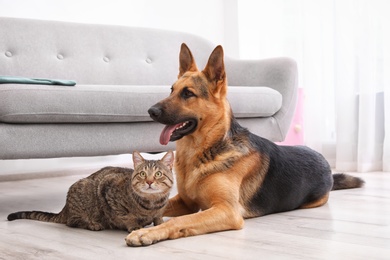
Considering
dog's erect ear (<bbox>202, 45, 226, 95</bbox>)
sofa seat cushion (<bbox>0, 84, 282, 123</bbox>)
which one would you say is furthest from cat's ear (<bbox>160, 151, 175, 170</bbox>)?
sofa seat cushion (<bbox>0, 84, 282, 123</bbox>)

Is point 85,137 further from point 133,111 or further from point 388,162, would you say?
point 388,162

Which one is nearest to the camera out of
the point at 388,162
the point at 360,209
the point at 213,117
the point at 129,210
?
the point at 129,210

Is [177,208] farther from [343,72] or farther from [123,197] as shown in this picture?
[343,72]

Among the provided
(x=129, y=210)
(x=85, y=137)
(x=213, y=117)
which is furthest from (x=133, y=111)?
(x=129, y=210)

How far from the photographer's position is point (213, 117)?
2414 mm

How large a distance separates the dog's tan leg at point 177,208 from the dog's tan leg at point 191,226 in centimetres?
31

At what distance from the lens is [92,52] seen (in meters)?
4.07

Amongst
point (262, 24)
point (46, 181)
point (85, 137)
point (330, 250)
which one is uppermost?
point (262, 24)

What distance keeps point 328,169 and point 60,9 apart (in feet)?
9.62

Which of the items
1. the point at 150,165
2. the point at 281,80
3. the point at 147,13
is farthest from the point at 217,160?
the point at 147,13

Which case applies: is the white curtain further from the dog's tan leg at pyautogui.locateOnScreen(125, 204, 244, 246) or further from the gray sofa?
the dog's tan leg at pyautogui.locateOnScreen(125, 204, 244, 246)

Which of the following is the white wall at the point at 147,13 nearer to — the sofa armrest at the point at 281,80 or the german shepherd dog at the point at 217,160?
the sofa armrest at the point at 281,80

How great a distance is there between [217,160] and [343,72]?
2.57 m

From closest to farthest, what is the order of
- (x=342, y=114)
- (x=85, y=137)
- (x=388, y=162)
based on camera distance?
1. (x=85, y=137)
2. (x=388, y=162)
3. (x=342, y=114)
